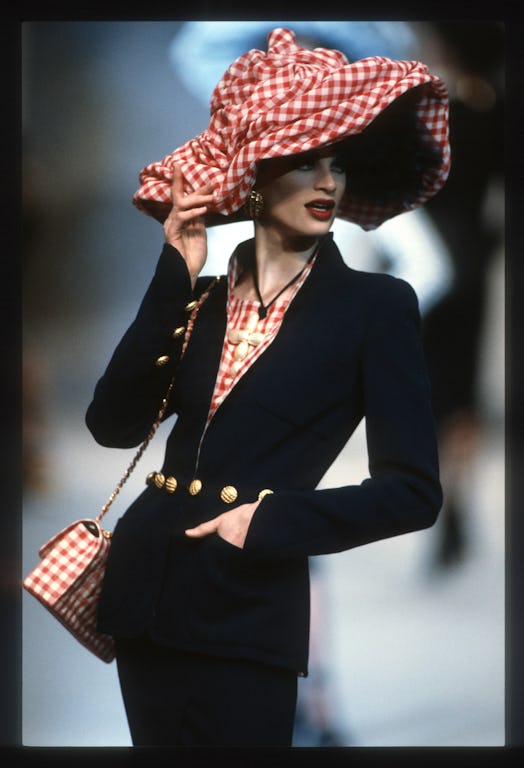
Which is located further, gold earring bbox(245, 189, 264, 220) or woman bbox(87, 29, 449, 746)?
gold earring bbox(245, 189, 264, 220)

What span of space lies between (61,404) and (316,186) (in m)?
0.86

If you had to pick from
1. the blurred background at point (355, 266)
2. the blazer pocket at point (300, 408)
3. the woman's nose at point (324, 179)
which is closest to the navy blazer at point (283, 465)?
the blazer pocket at point (300, 408)

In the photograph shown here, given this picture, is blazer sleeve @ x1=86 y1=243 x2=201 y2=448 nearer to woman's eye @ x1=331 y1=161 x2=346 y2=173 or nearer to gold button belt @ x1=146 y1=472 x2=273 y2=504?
gold button belt @ x1=146 y1=472 x2=273 y2=504

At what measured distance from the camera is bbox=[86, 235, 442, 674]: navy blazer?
7.16 feet

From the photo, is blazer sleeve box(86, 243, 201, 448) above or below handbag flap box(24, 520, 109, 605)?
above

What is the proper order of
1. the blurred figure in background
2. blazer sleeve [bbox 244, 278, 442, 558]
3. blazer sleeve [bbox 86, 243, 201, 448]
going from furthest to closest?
1. the blurred figure in background
2. blazer sleeve [bbox 86, 243, 201, 448]
3. blazer sleeve [bbox 244, 278, 442, 558]

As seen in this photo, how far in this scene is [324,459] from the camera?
2250 millimetres

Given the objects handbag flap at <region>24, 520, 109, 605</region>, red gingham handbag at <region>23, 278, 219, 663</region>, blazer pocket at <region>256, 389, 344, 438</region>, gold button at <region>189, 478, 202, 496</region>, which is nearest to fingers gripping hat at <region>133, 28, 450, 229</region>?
red gingham handbag at <region>23, 278, 219, 663</region>

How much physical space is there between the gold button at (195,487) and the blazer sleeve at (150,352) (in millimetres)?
242

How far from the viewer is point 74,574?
2.30 metres

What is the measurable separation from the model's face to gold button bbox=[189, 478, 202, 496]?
0.57m

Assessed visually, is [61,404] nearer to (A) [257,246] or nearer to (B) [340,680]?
(A) [257,246]

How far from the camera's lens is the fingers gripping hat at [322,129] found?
220 centimetres

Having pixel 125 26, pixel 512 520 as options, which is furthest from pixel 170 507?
pixel 125 26
